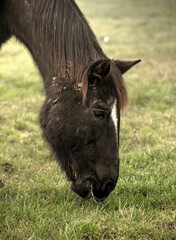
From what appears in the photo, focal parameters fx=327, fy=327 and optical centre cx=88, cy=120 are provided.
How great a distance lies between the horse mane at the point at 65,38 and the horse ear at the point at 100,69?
0.14 m

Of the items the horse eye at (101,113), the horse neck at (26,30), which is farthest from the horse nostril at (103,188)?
the horse neck at (26,30)

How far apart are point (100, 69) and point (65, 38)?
1.86ft

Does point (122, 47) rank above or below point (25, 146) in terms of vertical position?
below

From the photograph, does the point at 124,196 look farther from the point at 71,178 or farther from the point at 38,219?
the point at 38,219

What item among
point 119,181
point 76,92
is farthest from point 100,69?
point 119,181

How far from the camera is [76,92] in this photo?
2992mm

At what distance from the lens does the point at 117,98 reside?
2943 millimetres

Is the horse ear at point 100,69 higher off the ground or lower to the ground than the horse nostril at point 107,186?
higher

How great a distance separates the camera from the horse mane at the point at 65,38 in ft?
9.87

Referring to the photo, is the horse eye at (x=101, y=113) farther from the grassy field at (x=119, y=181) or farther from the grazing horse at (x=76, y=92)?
the grassy field at (x=119, y=181)

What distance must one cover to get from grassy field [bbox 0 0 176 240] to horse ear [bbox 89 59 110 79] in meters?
1.26

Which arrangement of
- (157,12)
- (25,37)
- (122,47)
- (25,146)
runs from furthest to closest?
(157,12), (122,47), (25,146), (25,37)

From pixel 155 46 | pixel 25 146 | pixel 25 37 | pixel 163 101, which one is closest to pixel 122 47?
pixel 155 46

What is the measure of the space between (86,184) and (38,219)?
539 millimetres
